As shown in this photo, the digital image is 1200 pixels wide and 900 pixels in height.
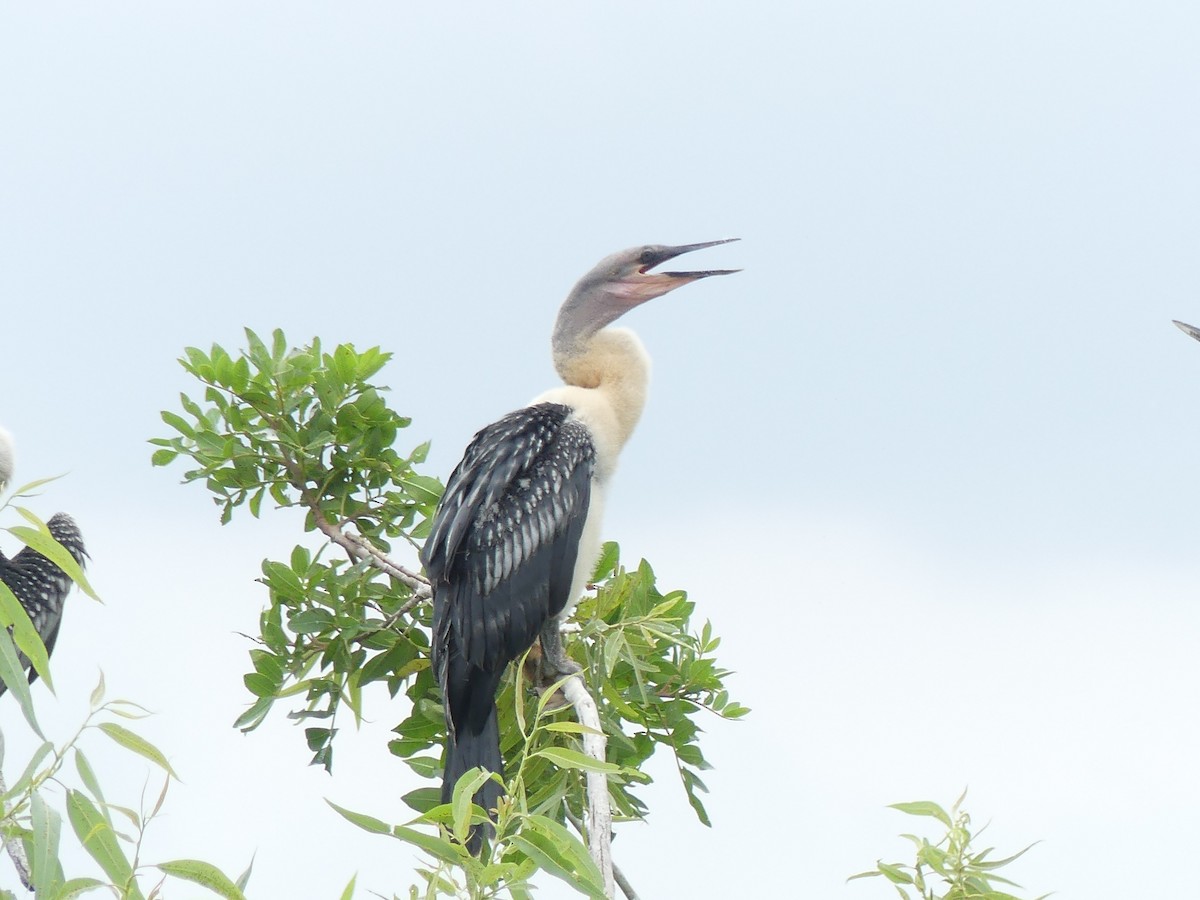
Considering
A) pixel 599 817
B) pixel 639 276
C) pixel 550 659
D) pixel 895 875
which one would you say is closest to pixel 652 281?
pixel 639 276

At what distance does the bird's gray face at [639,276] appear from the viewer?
4.11 metres

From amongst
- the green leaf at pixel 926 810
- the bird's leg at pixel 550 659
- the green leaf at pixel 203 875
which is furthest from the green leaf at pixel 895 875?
the bird's leg at pixel 550 659

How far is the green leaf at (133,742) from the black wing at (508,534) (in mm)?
1622

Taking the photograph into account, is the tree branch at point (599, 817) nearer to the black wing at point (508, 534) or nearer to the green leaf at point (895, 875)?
the green leaf at point (895, 875)

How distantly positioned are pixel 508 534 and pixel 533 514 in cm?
10

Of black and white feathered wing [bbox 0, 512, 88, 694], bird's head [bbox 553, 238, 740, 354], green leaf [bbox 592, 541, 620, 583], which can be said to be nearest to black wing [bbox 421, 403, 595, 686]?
green leaf [bbox 592, 541, 620, 583]

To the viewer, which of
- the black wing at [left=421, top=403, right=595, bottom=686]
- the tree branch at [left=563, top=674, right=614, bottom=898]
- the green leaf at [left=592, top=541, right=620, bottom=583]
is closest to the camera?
the tree branch at [left=563, top=674, right=614, bottom=898]

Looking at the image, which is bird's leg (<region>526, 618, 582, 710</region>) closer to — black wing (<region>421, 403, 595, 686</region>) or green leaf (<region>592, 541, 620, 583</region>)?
black wing (<region>421, 403, 595, 686</region>)

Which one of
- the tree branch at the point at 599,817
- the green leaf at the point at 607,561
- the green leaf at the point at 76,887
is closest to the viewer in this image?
the green leaf at the point at 76,887

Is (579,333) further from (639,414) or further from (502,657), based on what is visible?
(502,657)

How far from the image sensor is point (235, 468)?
11.6 feet

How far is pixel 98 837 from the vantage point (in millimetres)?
1569

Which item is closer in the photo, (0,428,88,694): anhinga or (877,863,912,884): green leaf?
(877,863,912,884): green leaf

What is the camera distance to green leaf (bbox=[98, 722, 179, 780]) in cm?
164
